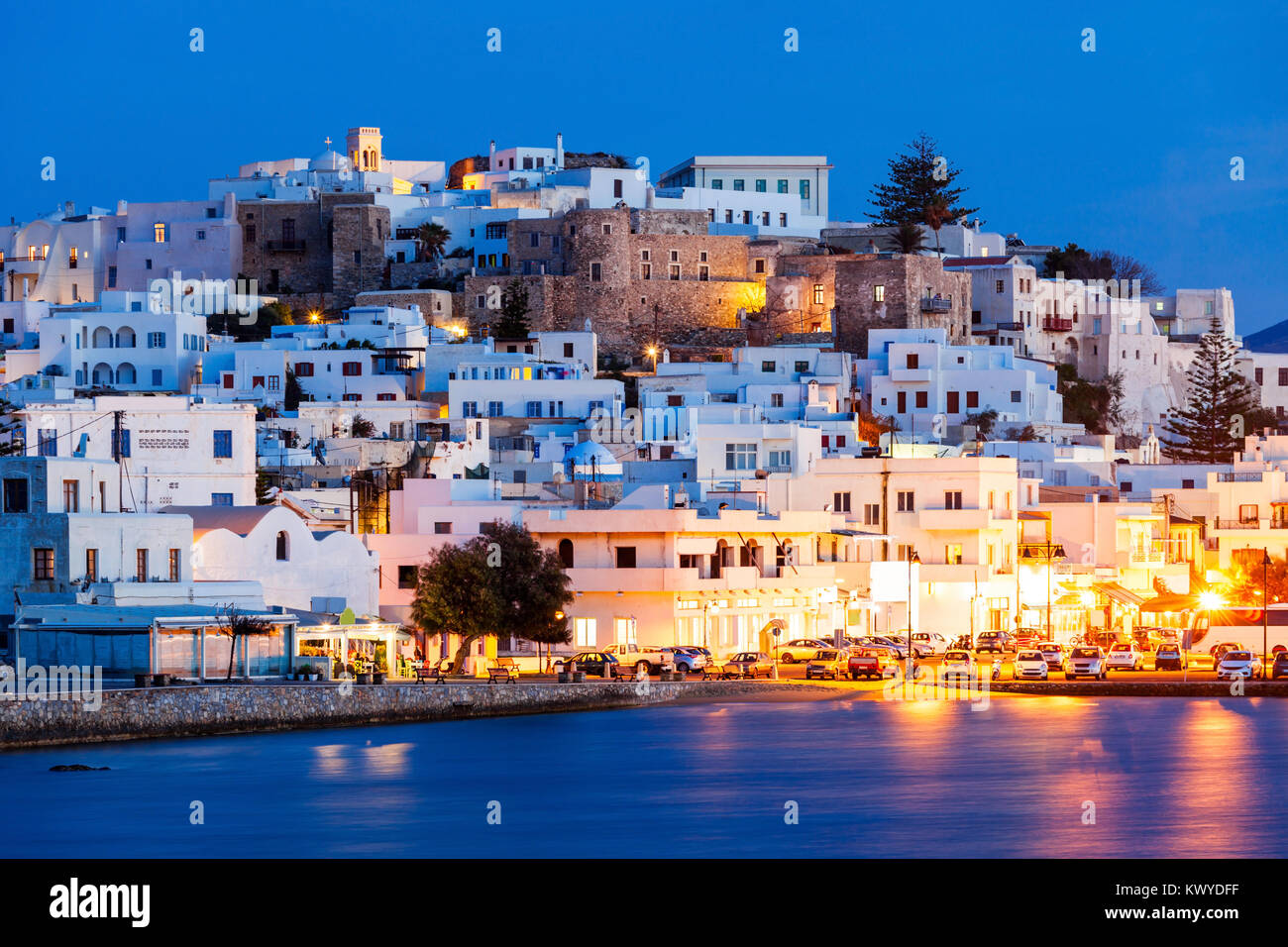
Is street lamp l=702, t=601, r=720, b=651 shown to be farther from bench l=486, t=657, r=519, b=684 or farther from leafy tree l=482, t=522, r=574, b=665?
bench l=486, t=657, r=519, b=684

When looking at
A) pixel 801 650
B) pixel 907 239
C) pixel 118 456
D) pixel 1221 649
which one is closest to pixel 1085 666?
pixel 801 650

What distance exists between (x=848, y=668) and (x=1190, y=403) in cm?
4229

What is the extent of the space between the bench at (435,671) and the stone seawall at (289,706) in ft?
2.83

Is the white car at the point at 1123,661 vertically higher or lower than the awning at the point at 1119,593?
lower

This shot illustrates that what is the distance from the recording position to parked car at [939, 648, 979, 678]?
58094 millimetres

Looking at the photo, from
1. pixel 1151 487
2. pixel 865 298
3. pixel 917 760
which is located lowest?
pixel 917 760

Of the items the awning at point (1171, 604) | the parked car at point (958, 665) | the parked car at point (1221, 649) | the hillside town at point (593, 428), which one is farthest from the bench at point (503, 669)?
the awning at point (1171, 604)

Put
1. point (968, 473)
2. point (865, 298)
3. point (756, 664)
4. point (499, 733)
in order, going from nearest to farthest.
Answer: point (499, 733)
point (756, 664)
point (968, 473)
point (865, 298)

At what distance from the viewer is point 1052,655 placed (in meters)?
57.9

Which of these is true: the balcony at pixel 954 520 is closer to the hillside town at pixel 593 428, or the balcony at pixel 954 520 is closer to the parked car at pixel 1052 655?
the hillside town at pixel 593 428

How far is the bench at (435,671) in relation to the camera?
48500mm

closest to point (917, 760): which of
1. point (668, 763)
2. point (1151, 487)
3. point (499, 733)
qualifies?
point (668, 763)
